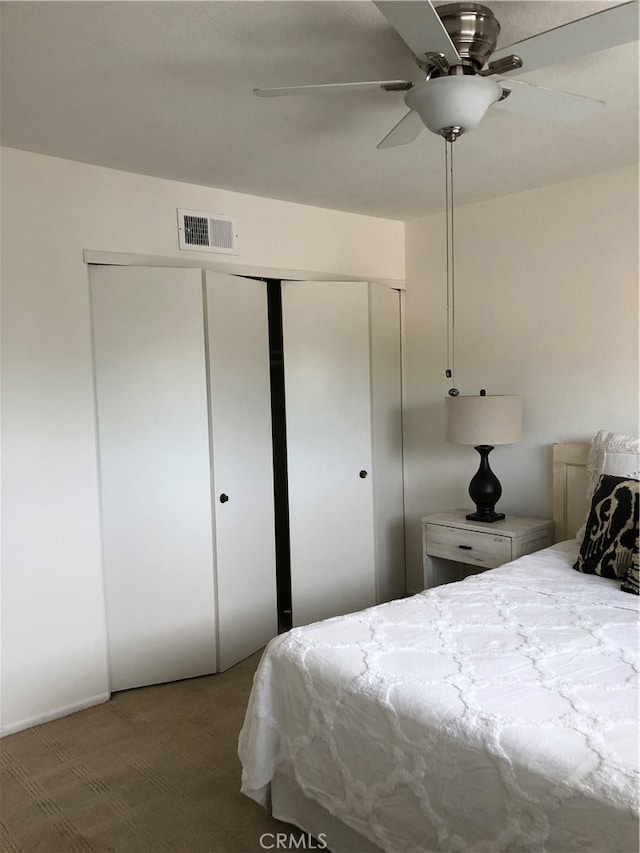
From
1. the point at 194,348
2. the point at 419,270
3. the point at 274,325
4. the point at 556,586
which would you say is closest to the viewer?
the point at 556,586

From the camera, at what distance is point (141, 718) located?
2.91 metres

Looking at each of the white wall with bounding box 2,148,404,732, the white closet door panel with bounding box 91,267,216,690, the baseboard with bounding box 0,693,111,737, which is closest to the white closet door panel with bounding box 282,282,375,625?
the white closet door panel with bounding box 91,267,216,690

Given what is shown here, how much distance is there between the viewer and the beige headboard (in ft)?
11.0

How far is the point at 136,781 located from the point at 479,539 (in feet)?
6.19

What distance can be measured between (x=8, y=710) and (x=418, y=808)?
6.44ft

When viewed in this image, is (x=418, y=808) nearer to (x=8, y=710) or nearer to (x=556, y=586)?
(x=556, y=586)

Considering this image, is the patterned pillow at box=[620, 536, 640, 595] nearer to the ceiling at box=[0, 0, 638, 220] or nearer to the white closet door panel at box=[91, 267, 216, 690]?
the ceiling at box=[0, 0, 638, 220]

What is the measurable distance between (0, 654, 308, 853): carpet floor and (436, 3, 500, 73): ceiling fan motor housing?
2.35 metres

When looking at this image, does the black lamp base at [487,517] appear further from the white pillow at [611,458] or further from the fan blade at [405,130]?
the fan blade at [405,130]

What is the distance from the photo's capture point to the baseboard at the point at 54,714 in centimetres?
281

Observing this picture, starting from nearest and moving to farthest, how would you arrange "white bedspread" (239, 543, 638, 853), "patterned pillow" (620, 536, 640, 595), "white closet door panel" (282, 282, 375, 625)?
1. "white bedspread" (239, 543, 638, 853)
2. "patterned pillow" (620, 536, 640, 595)
3. "white closet door panel" (282, 282, 375, 625)

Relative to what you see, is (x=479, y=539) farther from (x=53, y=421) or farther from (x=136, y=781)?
(x=53, y=421)

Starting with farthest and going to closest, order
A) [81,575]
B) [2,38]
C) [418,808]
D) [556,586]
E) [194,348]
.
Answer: [194,348] < [81,575] < [556,586] < [2,38] < [418,808]

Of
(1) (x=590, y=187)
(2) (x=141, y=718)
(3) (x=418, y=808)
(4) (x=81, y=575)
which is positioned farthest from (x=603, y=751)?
(1) (x=590, y=187)
